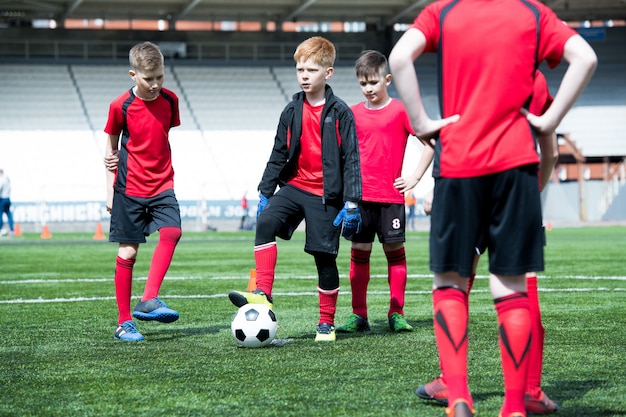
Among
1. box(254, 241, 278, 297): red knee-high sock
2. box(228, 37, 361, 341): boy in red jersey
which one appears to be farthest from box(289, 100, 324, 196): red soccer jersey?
box(254, 241, 278, 297): red knee-high sock

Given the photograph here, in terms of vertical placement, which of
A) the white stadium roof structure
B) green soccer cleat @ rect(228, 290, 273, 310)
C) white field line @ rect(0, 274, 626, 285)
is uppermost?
the white stadium roof structure

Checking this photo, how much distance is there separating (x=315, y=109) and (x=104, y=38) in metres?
33.4

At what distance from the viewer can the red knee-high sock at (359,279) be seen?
22.5 feet

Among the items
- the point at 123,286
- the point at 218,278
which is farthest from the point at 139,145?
the point at 218,278

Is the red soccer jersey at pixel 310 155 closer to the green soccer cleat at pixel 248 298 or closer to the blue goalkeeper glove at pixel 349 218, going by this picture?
the blue goalkeeper glove at pixel 349 218

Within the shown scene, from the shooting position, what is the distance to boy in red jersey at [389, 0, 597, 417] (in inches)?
140

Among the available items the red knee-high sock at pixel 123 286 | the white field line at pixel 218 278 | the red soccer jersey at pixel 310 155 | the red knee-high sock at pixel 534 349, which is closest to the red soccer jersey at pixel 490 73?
the red knee-high sock at pixel 534 349

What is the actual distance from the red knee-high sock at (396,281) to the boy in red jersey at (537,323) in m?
2.70

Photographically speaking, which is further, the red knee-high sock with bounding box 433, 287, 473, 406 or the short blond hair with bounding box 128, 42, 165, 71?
the short blond hair with bounding box 128, 42, 165, 71

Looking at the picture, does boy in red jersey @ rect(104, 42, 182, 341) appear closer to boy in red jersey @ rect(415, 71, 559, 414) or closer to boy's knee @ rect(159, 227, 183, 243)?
boy's knee @ rect(159, 227, 183, 243)

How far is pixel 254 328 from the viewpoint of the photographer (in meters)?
5.95

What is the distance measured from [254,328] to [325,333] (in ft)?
1.81

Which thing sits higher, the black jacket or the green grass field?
the black jacket

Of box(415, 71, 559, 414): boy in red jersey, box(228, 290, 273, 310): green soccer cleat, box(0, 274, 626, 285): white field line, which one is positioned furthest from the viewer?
box(0, 274, 626, 285): white field line
